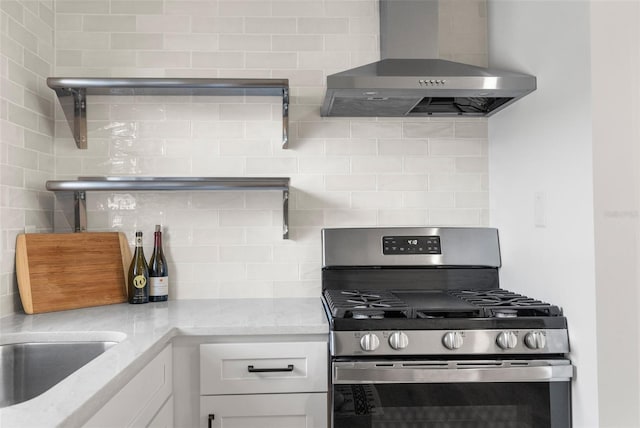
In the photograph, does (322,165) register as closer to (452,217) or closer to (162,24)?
(452,217)

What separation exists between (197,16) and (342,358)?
1.61 metres

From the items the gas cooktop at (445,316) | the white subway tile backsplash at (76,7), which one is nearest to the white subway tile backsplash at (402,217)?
the gas cooktop at (445,316)

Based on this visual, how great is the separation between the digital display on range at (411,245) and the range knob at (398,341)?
2.14 ft

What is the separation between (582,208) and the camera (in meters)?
1.49

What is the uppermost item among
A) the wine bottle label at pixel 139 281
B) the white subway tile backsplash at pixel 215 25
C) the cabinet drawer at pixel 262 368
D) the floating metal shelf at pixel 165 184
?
the white subway tile backsplash at pixel 215 25

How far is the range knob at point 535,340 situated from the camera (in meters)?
1.55

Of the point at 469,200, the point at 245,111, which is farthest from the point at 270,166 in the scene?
the point at 469,200

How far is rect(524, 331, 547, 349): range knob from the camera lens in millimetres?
1549

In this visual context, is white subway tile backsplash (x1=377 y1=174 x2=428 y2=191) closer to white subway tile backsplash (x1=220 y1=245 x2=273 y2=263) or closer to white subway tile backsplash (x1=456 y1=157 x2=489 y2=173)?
white subway tile backsplash (x1=456 y1=157 x2=489 y2=173)

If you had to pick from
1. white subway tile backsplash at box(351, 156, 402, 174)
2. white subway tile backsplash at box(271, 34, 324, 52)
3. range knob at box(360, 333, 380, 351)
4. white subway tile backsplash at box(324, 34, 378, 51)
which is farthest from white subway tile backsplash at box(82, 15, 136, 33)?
range knob at box(360, 333, 380, 351)

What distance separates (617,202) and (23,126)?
2086 mm

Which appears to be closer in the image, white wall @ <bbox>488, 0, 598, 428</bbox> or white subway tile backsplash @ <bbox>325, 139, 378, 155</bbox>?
white wall @ <bbox>488, 0, 598, 428</bbox>

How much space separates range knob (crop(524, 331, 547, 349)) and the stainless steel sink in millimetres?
1293

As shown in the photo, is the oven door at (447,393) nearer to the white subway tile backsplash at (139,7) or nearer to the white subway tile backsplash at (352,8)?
the white subway tile backsplash at (352,8)
